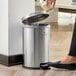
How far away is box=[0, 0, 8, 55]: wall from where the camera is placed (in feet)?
7.69

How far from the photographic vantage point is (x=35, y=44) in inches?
89.4

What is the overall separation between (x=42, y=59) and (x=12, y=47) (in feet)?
0.93

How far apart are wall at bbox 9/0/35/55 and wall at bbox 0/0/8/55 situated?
1.4 inches

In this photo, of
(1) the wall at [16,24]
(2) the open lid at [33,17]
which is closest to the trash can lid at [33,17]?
(2) the open lid at [33,17]

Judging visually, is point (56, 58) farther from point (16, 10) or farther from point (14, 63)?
point (16, 10)

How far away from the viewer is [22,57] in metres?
2.43

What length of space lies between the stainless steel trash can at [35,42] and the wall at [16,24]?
0.10 meters

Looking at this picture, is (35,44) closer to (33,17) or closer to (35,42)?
(35,42)

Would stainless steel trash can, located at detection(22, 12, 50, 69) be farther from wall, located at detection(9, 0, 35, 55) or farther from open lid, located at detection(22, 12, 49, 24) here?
wall, located at detection(9, 0, 35, 55)

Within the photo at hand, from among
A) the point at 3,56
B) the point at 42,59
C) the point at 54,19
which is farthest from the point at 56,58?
the point at 54,19

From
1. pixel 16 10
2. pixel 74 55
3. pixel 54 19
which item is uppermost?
pixel 16 10

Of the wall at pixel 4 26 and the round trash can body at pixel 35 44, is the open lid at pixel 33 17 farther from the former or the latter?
the wall at pixel 4 26

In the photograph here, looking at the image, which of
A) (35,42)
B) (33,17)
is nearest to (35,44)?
(35,42)

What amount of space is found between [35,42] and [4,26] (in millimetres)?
314
